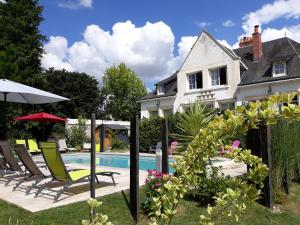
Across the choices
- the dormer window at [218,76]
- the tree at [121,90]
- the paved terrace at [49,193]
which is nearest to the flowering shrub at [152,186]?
the paved terrace at [49,193]

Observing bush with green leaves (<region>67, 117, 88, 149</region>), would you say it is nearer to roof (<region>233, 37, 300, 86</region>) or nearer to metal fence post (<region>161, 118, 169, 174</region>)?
roof (<region>233, 37, 300, 86</region>)

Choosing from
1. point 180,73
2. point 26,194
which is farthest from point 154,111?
point 26,194

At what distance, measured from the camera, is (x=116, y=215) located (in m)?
6.02

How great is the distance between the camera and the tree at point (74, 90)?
49.3 meters

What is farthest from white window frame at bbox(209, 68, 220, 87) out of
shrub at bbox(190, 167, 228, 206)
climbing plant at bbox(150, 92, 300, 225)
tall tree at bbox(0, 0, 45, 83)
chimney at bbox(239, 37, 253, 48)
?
climbing plant at bbox(150, 92, 300, 225)

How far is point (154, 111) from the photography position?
1382 inches

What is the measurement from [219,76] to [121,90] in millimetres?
28897

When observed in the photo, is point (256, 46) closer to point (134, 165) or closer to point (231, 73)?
point (231, 73)

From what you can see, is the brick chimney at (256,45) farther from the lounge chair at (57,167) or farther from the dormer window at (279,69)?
the lounge chair at (57,167)

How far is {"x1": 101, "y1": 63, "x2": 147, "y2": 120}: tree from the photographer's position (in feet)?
183

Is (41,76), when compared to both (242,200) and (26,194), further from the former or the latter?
(242,200)

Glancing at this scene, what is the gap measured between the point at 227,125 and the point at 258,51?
2999 cm

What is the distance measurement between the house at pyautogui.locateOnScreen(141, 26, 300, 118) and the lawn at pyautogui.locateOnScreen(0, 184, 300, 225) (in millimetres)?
19938

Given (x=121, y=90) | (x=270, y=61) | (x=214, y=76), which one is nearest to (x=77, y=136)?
(x=214, y=76)
